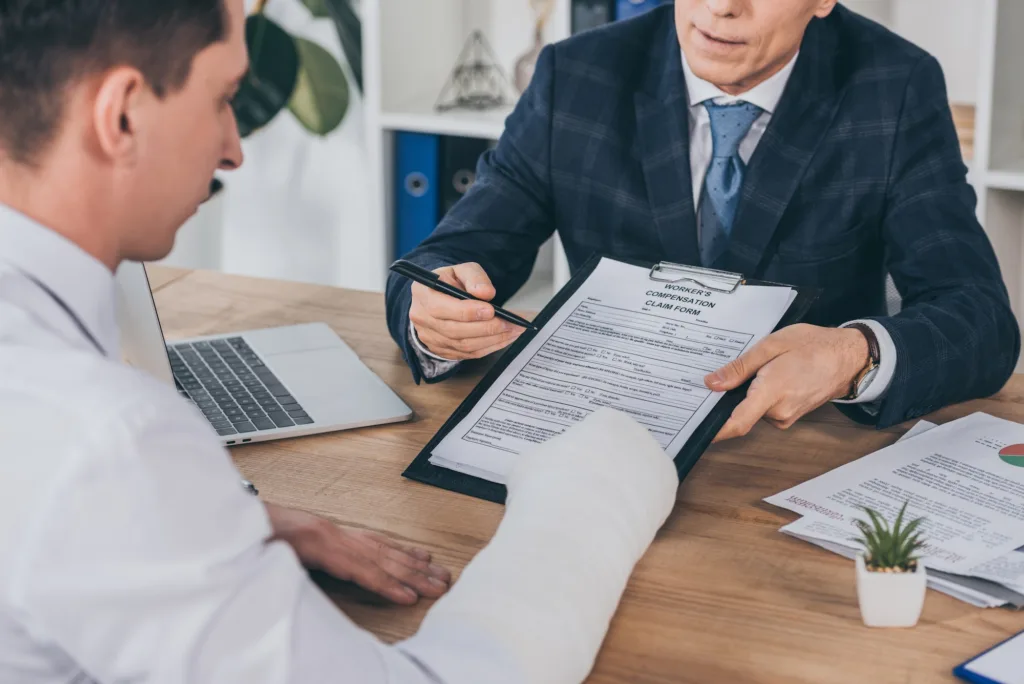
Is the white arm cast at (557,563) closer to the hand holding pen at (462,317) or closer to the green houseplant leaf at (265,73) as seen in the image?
the hand holding pen at (462,317)

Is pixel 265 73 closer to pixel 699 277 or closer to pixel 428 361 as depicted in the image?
pixel 428 361

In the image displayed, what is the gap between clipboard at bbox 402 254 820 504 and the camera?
3.42 ft

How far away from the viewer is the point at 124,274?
3.48 feet

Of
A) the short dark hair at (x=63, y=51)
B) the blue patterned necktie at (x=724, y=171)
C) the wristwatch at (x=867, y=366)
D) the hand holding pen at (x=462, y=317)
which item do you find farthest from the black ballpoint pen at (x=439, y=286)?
the short dark hair at (x=63, y=51)

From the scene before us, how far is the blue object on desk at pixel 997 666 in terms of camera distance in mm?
766

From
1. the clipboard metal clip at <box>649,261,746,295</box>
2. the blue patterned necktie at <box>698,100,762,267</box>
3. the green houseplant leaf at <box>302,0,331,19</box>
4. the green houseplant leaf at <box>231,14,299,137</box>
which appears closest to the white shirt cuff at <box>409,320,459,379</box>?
the clipboard metal clip at <box>649,261,746,295</box>

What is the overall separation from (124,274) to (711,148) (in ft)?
2.92

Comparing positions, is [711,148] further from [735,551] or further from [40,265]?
[40,265]

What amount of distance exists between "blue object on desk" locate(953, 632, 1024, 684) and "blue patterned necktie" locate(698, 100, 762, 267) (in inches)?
34.0

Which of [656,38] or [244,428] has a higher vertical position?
[656,38]

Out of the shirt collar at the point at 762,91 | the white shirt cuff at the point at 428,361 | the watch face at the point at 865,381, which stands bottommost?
the white shirt cuff at the point at 428,361

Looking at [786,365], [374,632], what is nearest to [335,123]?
[786,365]

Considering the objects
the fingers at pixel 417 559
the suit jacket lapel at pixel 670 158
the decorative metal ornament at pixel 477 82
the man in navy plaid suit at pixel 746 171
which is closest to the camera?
the fingers at pixel 417 559

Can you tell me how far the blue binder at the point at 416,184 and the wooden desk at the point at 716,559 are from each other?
1.30 metres
